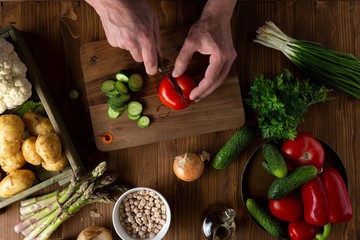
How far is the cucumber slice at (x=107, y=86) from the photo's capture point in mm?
1690

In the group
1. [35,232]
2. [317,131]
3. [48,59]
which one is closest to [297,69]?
[317,131]

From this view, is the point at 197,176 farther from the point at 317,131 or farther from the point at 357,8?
the point at 357,8

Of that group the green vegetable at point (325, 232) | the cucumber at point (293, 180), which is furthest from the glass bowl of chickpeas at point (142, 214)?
the green vegetable at point (325, 232)

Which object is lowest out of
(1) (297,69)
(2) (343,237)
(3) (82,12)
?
(2) (343,237)

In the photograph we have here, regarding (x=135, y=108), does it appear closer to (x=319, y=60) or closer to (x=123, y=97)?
(x=123, y=97)

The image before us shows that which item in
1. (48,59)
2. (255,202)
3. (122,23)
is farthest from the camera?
(48,59)

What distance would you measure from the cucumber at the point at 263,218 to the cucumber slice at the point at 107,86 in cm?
107

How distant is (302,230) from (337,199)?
0.87 ft

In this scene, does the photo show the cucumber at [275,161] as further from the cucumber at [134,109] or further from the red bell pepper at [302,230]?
the cucumber at [134,109]

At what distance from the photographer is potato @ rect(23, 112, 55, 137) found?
1585 mm

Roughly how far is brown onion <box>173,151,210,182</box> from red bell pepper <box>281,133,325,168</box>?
535mm

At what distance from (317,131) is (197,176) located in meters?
0.86

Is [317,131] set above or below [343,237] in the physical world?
above

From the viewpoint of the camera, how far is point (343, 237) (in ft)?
6.00
